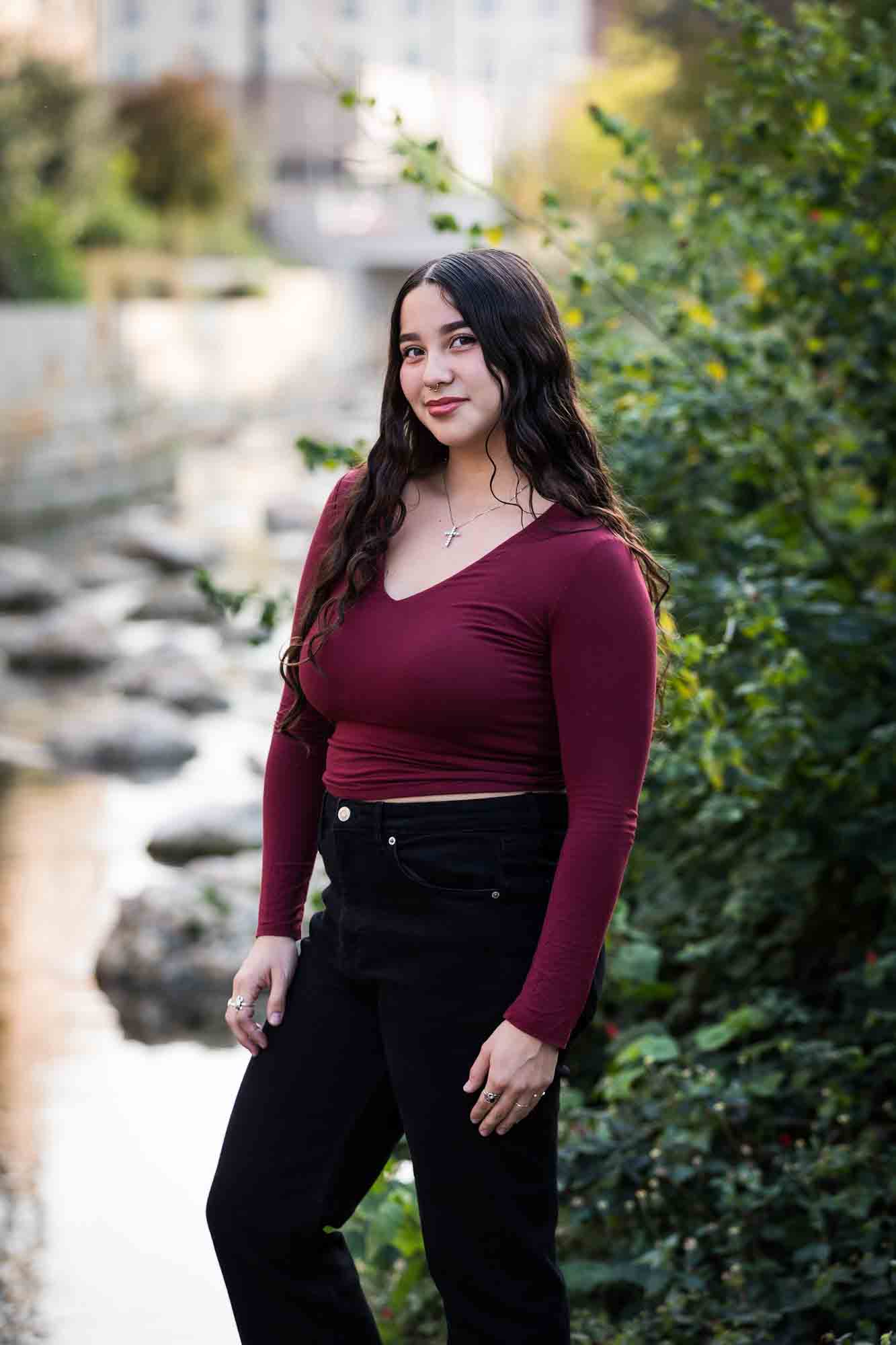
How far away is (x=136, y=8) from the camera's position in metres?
67.2

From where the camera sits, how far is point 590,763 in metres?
2.19

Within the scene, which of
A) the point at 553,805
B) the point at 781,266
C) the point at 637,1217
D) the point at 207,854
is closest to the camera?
the point at 553,805

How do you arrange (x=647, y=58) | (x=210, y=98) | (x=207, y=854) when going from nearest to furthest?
(x=207, y=854) < (x=647, y=58) < (x=210, y=98)

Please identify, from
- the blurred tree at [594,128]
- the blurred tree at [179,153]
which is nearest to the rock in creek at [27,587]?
the blurred tree at [594,128]

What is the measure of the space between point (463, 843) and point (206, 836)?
18.0 feet

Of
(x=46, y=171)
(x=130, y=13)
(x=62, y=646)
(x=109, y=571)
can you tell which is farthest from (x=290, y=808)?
(x=130, y=13)

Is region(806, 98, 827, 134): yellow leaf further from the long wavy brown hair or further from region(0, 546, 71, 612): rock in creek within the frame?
region(0, 546, 71, 612): rock in creek

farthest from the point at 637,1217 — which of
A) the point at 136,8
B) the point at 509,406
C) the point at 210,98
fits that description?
the point at 136,8

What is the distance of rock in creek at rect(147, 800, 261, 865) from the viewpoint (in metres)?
7.54

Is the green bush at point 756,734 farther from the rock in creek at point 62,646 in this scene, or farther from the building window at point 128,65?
the building window at point 128,65

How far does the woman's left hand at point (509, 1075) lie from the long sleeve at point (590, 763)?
0.02 meters

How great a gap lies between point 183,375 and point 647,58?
1453 cm

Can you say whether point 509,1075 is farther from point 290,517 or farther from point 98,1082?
point 290,517

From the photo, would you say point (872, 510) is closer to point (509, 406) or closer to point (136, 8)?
point (509, 406)
